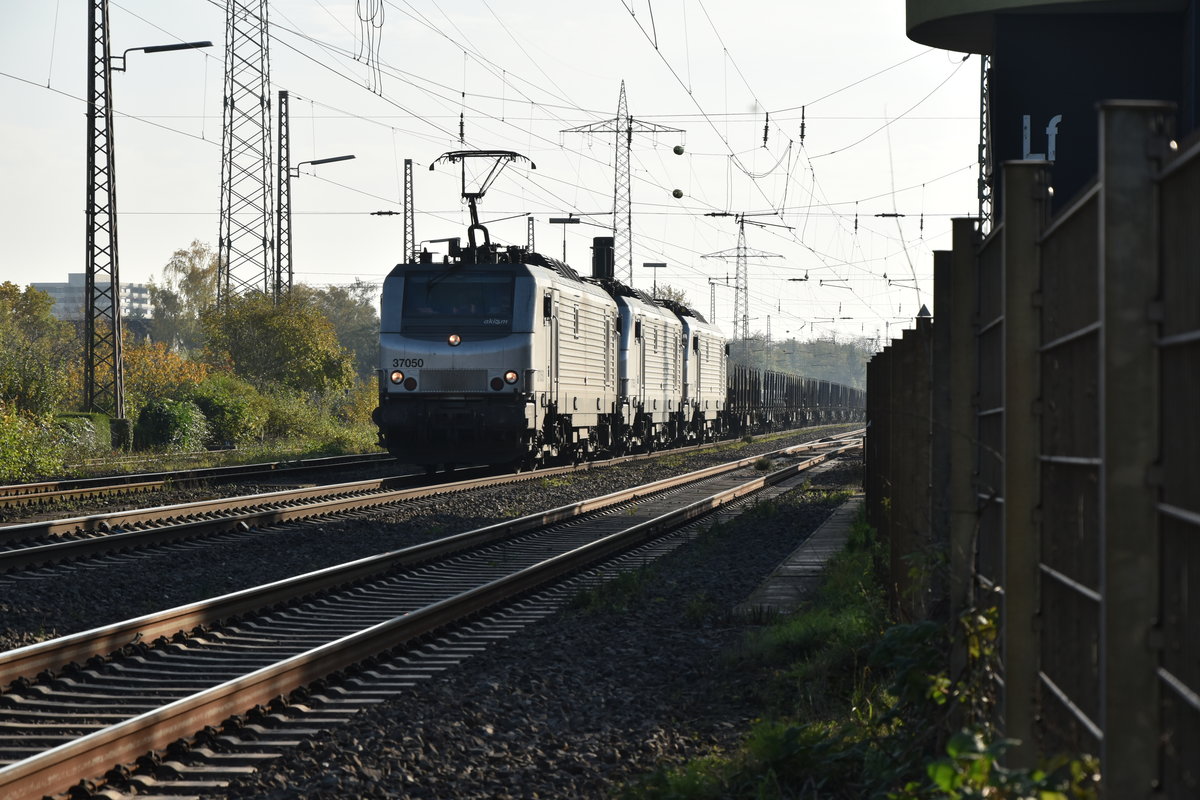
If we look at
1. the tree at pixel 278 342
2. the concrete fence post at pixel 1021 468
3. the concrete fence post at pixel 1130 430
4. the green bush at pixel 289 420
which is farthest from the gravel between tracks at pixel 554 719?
the tree at pixel 278 342

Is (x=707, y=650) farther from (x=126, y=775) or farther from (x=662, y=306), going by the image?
(x=662, y=306)

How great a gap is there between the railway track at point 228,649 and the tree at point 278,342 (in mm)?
33589

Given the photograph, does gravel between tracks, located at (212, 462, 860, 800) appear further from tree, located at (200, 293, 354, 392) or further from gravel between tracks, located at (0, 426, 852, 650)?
tree, located at (200, 293, 354, 392)

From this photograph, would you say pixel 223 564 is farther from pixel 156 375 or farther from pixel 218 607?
pixel 156 375

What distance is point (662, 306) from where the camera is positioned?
38719 mm

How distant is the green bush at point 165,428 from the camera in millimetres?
31953

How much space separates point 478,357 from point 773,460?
640 inches

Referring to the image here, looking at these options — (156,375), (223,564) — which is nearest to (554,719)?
(223,564)

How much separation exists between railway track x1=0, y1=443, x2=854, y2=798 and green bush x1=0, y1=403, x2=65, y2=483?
435 inches

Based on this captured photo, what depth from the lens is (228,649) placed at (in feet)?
29.2

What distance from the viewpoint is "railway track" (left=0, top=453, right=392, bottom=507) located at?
18062mm

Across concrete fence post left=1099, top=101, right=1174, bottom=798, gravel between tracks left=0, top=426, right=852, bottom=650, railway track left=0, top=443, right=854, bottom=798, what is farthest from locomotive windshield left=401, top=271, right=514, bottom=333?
concrete fence post left=1099, top=101, right=1174, bottom=798

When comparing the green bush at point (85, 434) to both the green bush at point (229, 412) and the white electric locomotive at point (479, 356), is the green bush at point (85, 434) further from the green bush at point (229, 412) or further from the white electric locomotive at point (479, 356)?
the white electric locomotive at point (479, 356)

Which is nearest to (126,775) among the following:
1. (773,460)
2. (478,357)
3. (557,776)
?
(557,776)
